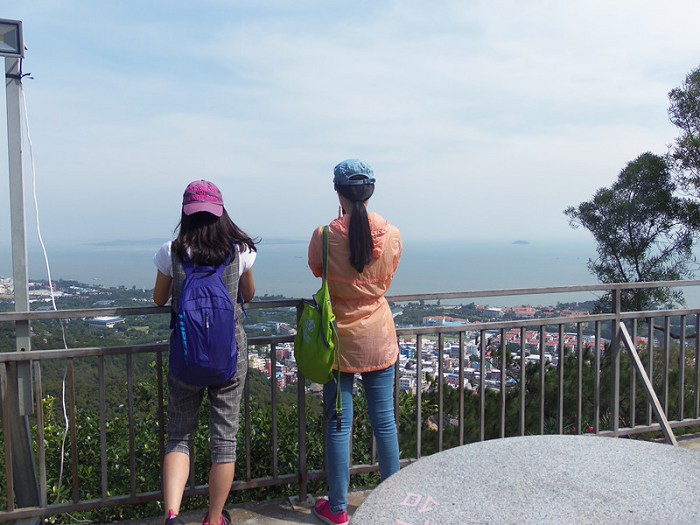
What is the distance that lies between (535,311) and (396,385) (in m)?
1.23

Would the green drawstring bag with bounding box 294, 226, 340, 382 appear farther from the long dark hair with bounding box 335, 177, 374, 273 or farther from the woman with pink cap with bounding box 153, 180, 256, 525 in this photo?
the woman with pink cap with bounding box 153, 180, 256, 525

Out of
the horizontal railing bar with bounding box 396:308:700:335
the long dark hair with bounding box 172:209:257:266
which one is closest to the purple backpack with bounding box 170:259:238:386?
the long dark hair with bounding box 172:209:257:266

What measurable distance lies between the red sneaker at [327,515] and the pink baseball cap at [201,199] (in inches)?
58.6

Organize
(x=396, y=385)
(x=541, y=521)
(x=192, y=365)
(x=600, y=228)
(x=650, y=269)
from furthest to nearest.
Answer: (x=600, y=228) → (x=650, y=269) → (x=396, y=385) → (x=192, y=365) → (x=541, y=521)

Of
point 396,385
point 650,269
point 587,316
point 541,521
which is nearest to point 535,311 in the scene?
point 587,316

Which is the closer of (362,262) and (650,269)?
(362,262)

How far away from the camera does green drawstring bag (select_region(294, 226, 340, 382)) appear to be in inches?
101

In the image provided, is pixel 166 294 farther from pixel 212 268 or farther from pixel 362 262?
pixel 362 262

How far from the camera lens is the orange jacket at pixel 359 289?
8.43 feet

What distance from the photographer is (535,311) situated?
3.85 metres

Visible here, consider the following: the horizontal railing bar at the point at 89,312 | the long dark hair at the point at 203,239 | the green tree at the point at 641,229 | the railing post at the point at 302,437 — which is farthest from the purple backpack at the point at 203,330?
the green tree at the point at 641,229

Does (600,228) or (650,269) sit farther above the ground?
(600,228)

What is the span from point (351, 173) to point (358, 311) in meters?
0.60

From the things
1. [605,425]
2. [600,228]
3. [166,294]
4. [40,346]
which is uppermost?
[600,228]
